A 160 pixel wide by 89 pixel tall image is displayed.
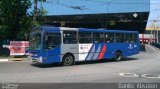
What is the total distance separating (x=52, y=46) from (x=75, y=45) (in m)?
2.00

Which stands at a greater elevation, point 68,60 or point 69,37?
point 69,37

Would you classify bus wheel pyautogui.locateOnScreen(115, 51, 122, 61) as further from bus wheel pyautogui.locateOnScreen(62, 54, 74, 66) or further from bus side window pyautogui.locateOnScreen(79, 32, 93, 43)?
bus wheel pyautogui.locateOnScreen(62, 54, 74, 66)

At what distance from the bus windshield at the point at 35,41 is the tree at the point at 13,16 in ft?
28.4

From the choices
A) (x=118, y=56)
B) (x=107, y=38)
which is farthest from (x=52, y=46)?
(x=118, y=56)

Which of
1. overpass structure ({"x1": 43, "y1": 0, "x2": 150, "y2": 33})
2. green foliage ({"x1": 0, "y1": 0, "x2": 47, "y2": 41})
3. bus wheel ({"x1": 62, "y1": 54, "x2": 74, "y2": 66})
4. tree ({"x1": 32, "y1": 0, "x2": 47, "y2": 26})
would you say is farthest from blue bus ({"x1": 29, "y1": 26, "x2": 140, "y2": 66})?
overpass structure ({"x1": 43, "y1": 0, "x2": 150, "y2": 33})

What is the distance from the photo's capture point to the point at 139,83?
14125 millimetres

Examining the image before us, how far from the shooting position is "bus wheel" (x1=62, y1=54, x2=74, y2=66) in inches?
859

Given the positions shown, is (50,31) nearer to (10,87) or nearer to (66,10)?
(10,87)

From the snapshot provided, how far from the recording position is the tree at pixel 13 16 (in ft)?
97.3

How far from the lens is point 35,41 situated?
69.6 ft

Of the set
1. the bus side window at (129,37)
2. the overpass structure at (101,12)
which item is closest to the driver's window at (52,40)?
the bus side window at (129,37)

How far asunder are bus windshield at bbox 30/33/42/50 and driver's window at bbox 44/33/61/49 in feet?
1.47

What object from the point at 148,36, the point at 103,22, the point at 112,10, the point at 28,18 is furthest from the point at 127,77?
the point at 148,36

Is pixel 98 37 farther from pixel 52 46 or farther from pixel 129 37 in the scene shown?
pixel 52 46
